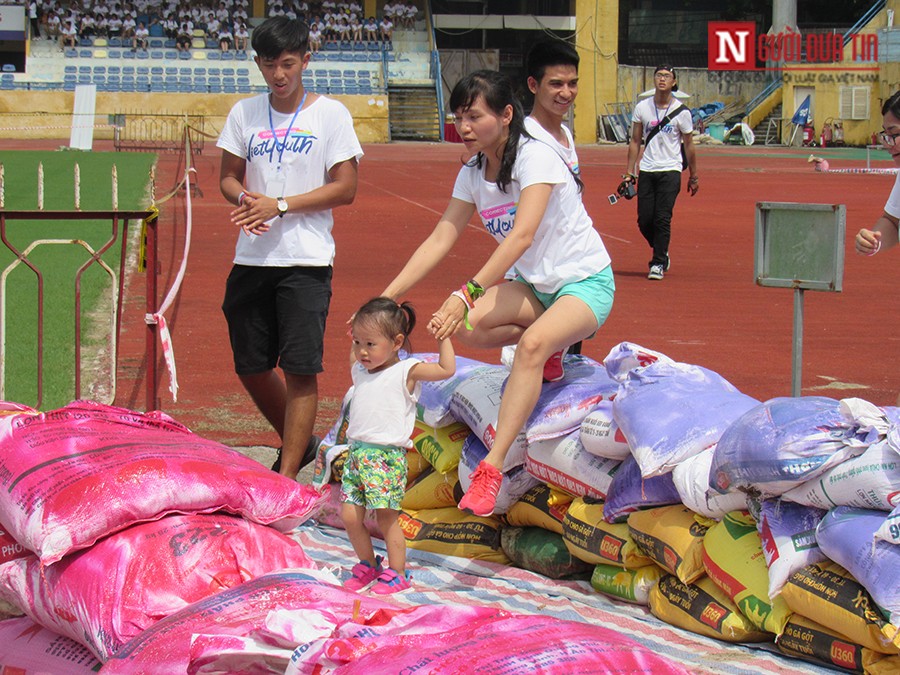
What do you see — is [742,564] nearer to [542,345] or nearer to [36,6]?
[542,345]

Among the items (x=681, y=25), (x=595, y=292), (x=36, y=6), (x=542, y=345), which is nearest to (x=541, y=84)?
(x=595, y=292)

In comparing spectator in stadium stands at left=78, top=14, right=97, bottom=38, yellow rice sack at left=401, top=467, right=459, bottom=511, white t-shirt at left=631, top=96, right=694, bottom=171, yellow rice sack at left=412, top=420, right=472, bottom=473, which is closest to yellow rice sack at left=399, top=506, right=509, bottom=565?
yellow rice sack at left=401, top=467, right=459, bottom=511

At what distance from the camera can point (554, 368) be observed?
436 centimetres

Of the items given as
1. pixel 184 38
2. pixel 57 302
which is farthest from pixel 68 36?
pixel 57 302

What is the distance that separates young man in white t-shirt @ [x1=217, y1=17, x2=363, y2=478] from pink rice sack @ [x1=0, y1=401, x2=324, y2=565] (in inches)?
35.0

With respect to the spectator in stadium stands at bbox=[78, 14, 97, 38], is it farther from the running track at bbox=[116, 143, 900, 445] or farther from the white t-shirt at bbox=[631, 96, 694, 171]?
the white t-shirt at bbox=[631, 96, 694, 171]

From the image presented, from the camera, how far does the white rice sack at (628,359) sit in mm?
4117

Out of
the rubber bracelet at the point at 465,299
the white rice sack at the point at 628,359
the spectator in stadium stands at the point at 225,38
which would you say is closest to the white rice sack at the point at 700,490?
the white rice sack at the point at 628,359

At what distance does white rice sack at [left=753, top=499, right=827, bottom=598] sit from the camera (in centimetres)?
326

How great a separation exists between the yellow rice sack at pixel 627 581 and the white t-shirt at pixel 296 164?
5.68 feet

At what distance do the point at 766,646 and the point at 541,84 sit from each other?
7.86ft

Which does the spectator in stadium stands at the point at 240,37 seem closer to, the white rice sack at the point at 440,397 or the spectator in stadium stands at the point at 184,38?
the spectator in stadium stands at the point at 184,38

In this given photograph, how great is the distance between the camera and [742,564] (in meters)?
3.44

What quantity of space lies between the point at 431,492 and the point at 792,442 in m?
1.79
